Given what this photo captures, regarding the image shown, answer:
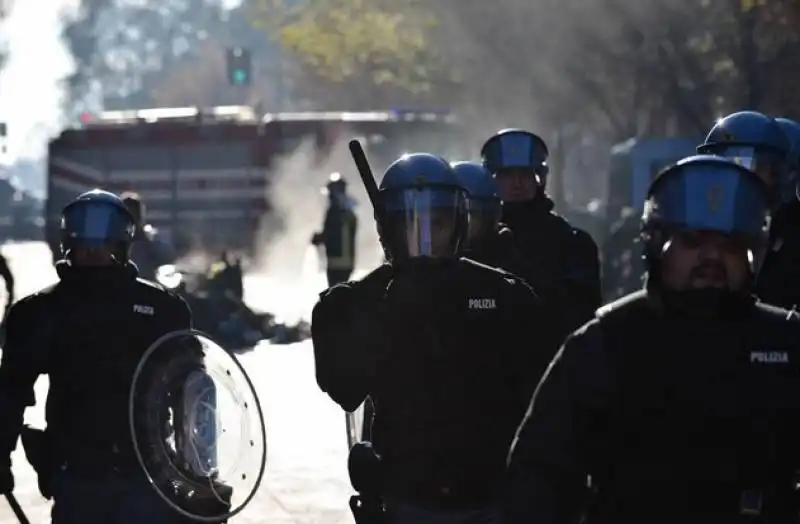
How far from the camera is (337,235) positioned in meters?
20.5

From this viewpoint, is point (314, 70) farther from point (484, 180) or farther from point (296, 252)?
point (484, 180)

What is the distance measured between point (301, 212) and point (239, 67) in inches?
167

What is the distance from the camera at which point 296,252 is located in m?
34.0

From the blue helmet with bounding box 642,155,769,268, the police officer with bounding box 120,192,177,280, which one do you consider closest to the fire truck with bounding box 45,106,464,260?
the police officer with bounding box 120,192,177,280

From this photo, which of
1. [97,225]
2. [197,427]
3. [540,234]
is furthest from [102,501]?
[540,234]

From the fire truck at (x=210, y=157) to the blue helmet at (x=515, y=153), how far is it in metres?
24.7

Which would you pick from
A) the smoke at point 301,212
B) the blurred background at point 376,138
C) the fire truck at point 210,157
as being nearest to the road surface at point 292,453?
the blurred background at point 376,138

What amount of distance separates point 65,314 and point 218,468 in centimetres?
78

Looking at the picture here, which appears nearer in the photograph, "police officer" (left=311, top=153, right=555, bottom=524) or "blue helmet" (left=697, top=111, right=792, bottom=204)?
"police officer" (left=311, top=153, right=555, bottom=524)

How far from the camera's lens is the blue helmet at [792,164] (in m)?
7.03

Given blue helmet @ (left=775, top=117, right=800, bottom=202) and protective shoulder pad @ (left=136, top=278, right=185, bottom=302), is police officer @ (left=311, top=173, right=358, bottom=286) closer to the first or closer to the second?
blue helmet @ (left=775, top=117, right=800, bottom=202)

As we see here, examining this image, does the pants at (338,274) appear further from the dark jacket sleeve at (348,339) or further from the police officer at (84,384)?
the dark jacket sleeve at (348,339)

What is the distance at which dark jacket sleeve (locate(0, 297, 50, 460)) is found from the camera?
6008 millimetres

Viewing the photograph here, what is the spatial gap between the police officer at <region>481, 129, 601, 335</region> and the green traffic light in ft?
93.4
